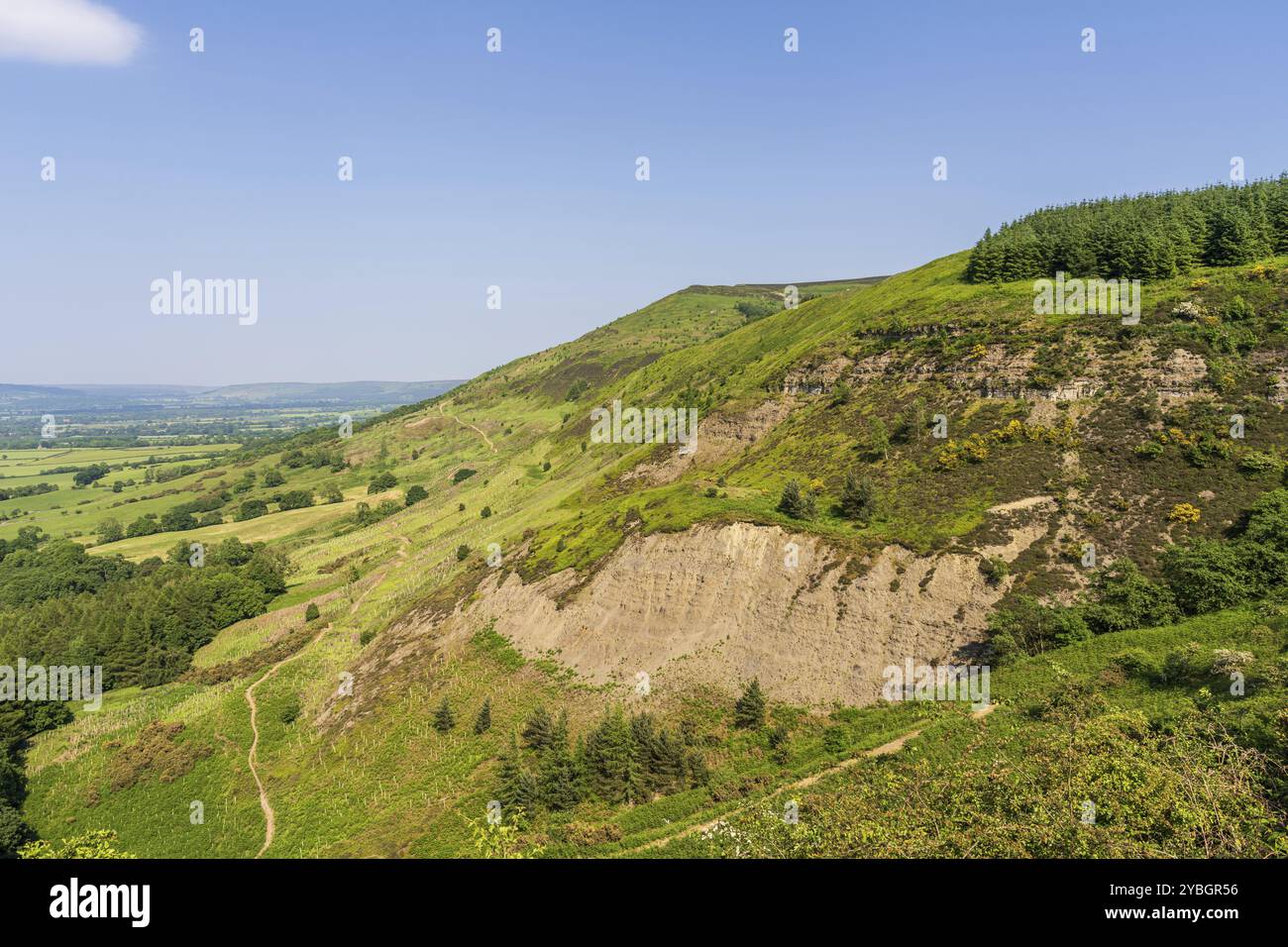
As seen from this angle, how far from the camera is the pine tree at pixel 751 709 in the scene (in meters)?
Result: 43.0

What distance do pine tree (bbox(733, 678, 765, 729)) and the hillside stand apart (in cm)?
47

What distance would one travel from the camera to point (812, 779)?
35688mm

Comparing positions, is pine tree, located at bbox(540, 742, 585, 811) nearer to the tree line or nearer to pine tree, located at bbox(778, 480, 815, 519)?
pine tree, located at bbox(778, 480, 815, 519)

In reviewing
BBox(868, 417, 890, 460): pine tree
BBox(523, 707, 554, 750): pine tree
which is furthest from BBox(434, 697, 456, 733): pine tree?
BBox(868, 417, 890, 460): pine tree

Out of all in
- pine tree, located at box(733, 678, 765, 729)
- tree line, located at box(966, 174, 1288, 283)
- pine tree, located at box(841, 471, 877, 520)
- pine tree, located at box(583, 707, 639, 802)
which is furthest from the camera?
tree line, located at box(966, 174, 1288, 283)

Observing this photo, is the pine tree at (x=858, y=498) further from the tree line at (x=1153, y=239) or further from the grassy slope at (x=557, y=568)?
the tree line at (x=1153, y=239)

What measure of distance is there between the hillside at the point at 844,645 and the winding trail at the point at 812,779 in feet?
0.79

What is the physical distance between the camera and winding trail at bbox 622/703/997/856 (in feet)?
111

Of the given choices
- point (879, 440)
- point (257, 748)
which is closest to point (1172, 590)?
point (879, 440)

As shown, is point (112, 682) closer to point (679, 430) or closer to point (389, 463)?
point (679, 430)

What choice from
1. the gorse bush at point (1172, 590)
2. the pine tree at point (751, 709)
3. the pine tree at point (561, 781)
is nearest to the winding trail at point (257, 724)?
the pine tree at point (561, 781)

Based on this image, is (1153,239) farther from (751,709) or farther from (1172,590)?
(751,709)

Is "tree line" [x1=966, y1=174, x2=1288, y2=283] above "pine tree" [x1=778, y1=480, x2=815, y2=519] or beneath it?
above
